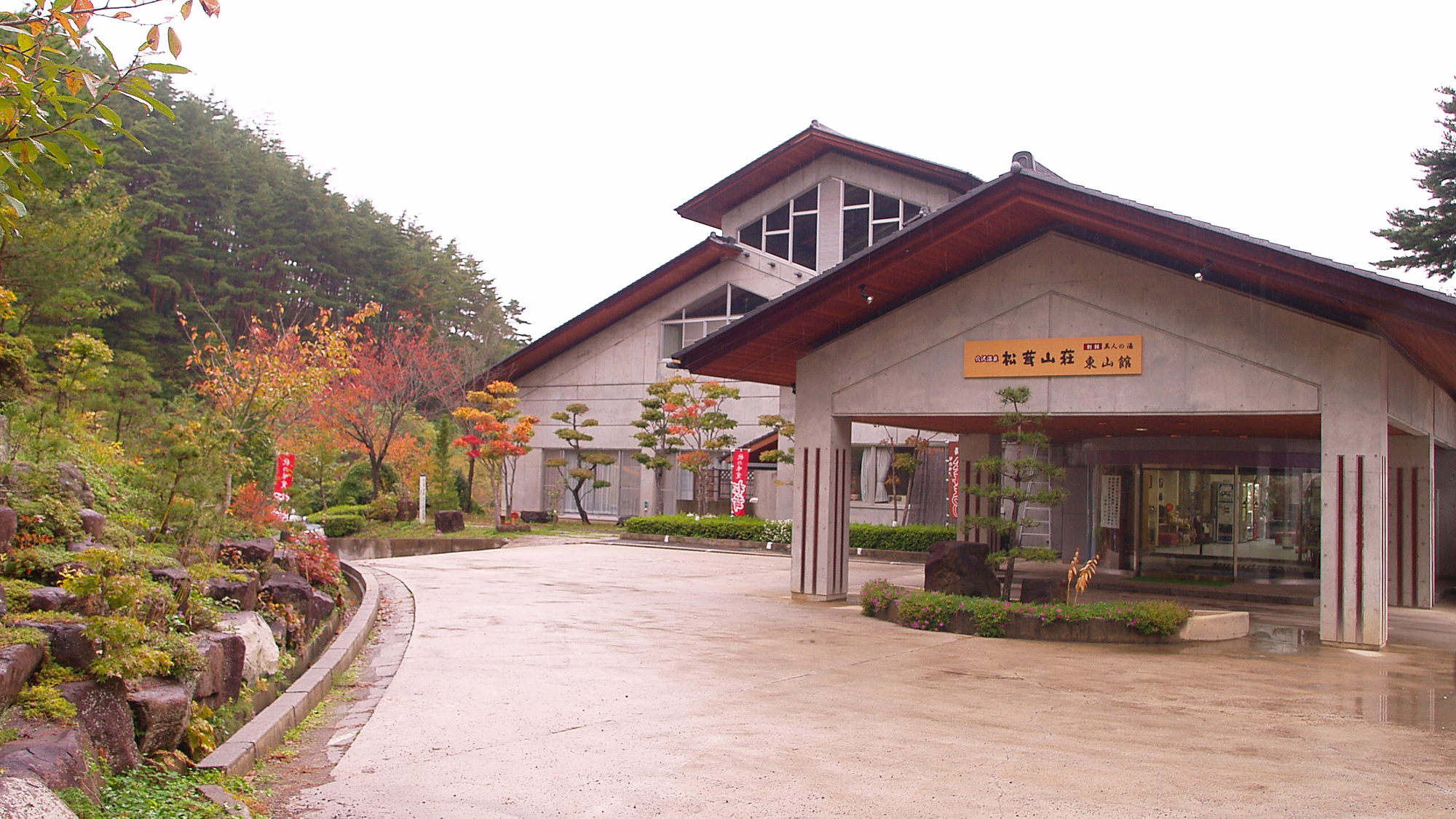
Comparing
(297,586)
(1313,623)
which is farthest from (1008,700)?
(1313,623)

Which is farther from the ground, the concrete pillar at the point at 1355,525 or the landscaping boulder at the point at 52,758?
the concrete pillar at the point at 1355,525

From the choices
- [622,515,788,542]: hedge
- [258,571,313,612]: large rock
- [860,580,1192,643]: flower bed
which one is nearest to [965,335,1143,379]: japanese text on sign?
[860,580,1192,643]: flower bed

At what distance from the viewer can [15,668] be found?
473cm

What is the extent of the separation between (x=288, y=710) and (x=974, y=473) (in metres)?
15.1

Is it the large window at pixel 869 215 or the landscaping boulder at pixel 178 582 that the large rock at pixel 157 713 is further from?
the large window at pixel 869 215

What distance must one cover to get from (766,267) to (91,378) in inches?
838

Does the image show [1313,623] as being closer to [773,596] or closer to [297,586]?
[773,596]

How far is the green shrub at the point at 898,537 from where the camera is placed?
23.8m

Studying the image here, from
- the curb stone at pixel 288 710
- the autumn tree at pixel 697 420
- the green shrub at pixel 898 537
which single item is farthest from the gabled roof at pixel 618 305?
the curb stone at pixel 288 710

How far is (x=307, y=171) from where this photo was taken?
50.2 metres

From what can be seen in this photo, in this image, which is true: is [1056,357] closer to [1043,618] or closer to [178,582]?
[1043,618]

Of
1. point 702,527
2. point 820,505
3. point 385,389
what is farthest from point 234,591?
point 385,389

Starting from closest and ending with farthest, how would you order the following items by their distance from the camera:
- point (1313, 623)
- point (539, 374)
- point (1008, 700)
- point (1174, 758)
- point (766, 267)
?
point (1174, 758)
point (1008, 700)
point (1313, 623)
point (766, 267)
point (539, 374)

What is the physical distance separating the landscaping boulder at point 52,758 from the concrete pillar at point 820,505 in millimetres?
10215
